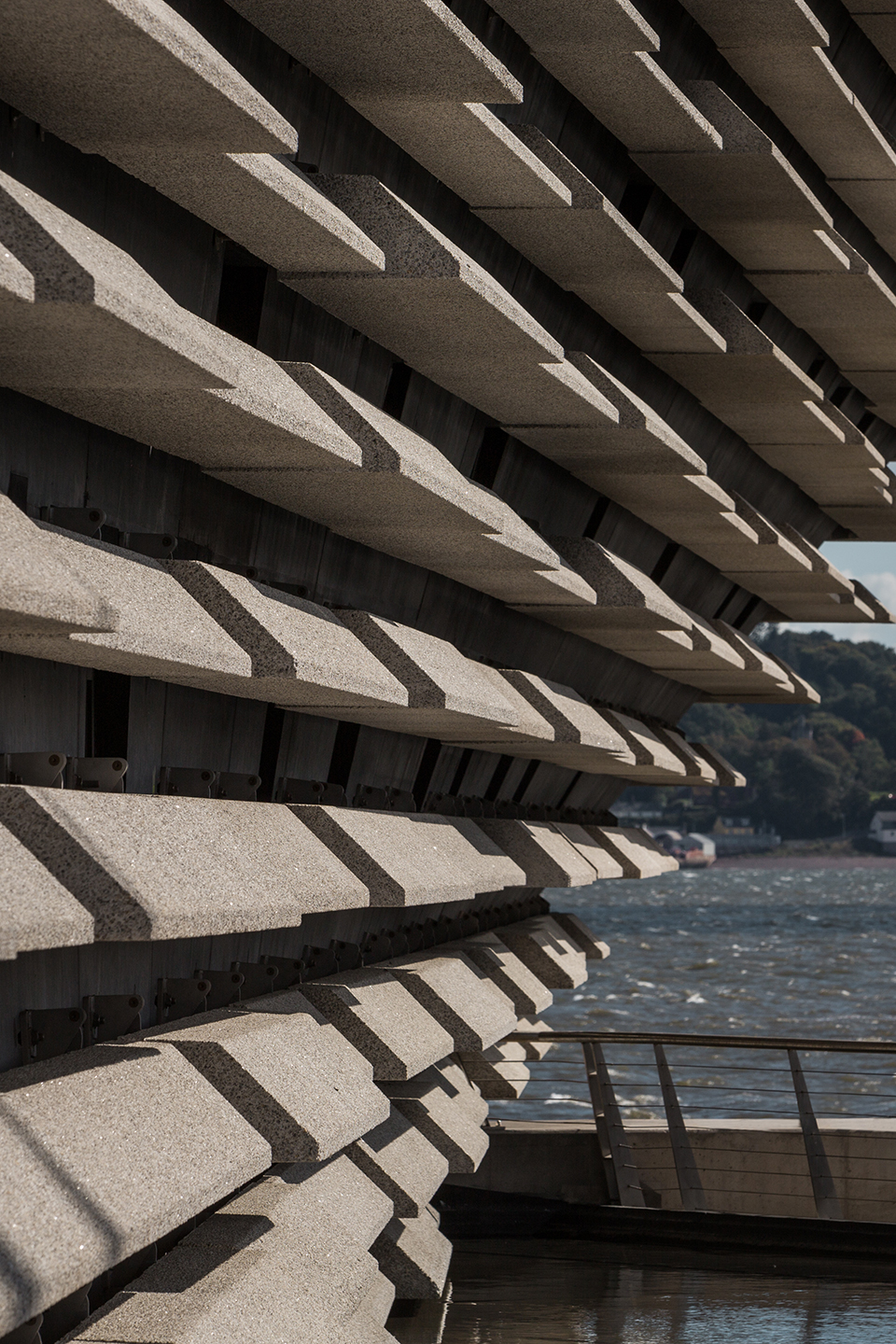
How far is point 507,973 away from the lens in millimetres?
9930

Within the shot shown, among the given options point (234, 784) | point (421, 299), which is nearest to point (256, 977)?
point (234, 784)

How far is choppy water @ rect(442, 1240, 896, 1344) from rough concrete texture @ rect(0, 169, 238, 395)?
575 centimetres

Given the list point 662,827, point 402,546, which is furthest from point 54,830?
point 662,827

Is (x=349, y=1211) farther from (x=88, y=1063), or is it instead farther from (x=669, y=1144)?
(x=669, y=1144)

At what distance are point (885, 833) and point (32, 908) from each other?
162 meters

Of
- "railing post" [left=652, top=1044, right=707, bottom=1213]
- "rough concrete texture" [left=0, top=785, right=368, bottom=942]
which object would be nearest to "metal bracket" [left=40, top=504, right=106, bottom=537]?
"rough concrete texture" [left=0, top=785, right=368, bottom=942]

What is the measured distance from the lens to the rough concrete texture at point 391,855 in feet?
17.6

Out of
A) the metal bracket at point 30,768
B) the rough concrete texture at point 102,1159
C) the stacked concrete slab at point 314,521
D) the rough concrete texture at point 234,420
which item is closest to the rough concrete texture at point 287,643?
the stacked concrete slab at point 314,521

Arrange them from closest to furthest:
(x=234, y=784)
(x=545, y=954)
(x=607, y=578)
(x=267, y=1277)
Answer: (x=267, y=1277)
(x=234, y=784)
(x=607, y=578)
(x=545, y=954)

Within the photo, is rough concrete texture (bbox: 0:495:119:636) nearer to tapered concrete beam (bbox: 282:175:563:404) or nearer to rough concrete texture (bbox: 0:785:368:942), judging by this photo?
rough concrete texture (bbox: 0:785:368:942)

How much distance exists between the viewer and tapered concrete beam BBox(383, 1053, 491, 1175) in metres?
8.06

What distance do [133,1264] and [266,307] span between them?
2.68 metres

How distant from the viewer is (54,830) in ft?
10.7

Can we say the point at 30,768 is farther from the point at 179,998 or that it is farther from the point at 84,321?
the point at 179,998
